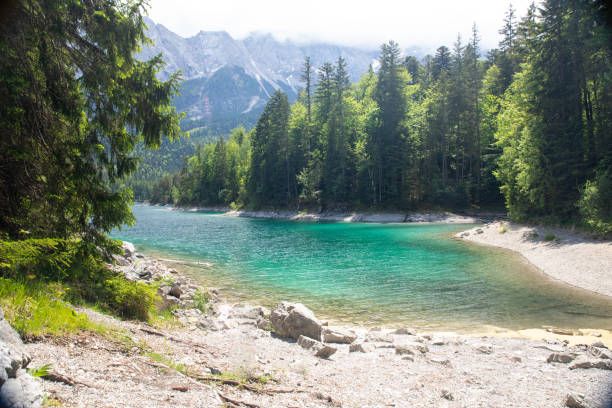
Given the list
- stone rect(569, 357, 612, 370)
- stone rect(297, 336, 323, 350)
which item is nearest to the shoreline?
stone rect(569, 357, 612, 370)

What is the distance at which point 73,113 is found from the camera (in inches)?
314

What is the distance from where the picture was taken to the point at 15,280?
6320 mm

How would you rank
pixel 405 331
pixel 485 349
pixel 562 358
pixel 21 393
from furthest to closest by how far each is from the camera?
1. pixel 405 331
2. pixel 485 349
3. pixel 562 358
4. pixel 21 393

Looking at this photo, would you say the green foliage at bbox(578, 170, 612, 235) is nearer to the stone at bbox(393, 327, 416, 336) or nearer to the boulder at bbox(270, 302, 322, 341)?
the stone at bbox(393, 327, 416, 336)

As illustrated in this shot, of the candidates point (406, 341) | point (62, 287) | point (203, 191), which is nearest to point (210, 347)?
point (62, 287)

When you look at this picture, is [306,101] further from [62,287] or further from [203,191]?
[62,287]

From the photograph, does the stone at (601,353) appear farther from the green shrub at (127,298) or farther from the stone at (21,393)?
the green shrub at (127,298)

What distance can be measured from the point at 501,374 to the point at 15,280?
9880 mm

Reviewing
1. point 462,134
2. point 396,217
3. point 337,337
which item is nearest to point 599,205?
point 337,337

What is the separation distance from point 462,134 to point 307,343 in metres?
58.4

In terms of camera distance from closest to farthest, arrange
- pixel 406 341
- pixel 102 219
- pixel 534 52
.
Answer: pixel 102 219 < pixel 406 341 < pixel 534 52

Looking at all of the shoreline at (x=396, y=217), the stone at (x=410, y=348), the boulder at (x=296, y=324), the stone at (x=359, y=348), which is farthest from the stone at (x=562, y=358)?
the shoreline at (x=396, y=217)

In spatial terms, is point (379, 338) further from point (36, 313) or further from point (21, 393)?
point (21, 393)

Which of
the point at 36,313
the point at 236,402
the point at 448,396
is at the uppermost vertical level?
the point at 36,313
